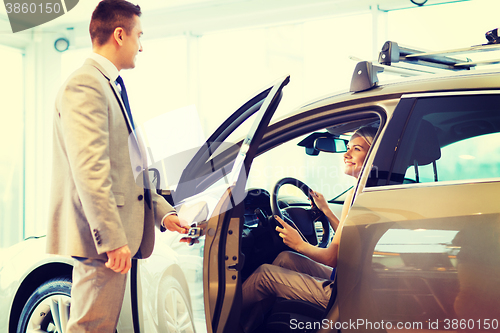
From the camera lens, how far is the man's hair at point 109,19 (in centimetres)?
143

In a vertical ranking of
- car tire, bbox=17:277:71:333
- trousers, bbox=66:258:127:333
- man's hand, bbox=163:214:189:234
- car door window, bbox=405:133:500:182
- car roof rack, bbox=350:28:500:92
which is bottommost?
car tire, bbox=17:277:71:333

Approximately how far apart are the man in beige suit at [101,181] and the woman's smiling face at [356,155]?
36.5 inches

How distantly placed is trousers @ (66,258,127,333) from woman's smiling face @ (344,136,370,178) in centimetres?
113

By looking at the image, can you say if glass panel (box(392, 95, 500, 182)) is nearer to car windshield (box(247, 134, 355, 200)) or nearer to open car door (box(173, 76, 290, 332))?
open car door (box(173, 76, 290, 332))

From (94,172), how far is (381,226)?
90 cm

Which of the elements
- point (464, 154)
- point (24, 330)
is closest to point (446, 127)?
point (464, 154)

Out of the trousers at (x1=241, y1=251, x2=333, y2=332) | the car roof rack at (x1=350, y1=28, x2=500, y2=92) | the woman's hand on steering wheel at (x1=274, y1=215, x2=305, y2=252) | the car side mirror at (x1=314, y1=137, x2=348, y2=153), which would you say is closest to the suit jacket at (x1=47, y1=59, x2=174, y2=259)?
the woman's hand on steering wheel at (x1=274, y1=215, x2=305, y2=252)

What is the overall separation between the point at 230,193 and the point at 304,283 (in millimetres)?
640

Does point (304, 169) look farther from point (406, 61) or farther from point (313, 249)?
point (313, 249)

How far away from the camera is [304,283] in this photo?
70.0 inches

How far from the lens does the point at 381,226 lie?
128 cm

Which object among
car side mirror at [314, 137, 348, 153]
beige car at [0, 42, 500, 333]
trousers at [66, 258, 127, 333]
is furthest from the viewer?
car side mirror at [314, 137, 348, 153]

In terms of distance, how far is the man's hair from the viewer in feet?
4.68

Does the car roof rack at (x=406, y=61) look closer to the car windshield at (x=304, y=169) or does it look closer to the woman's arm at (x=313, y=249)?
the woman's arm at (x=313, y=249)
